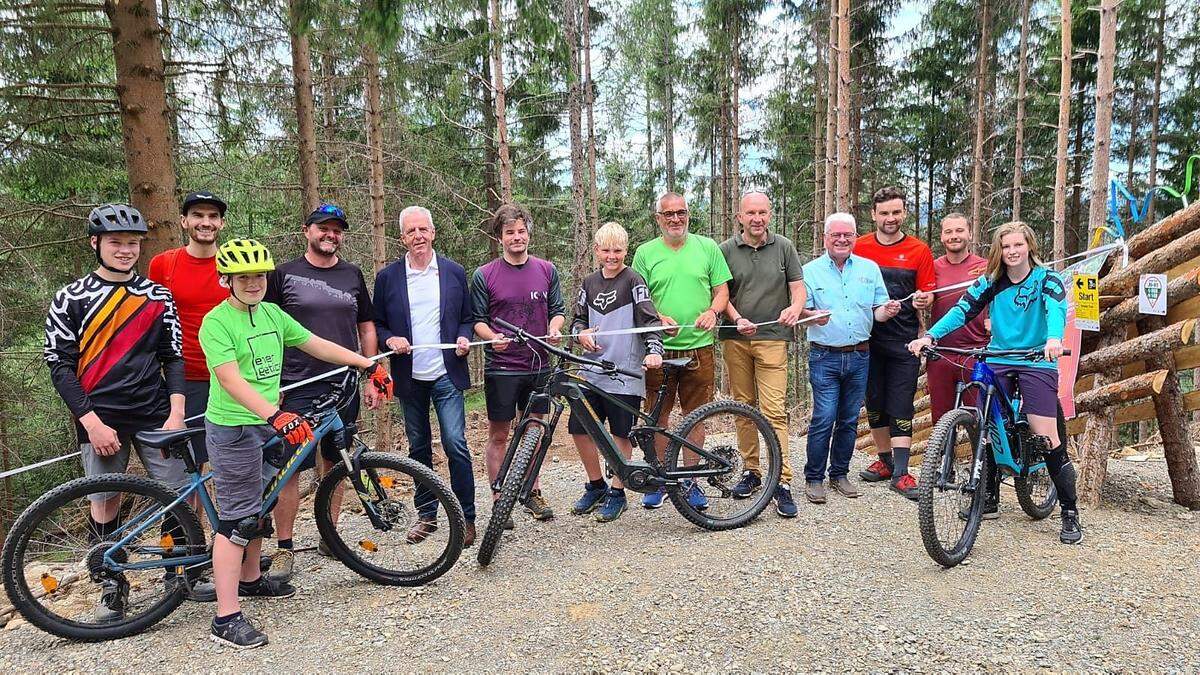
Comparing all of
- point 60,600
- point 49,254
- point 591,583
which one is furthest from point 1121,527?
point 49,254

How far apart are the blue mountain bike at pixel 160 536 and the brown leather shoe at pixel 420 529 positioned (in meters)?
0.03

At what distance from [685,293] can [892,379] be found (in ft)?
6.46

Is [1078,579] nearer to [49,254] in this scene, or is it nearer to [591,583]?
[591,583]

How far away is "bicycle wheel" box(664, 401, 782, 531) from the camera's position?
4.55m

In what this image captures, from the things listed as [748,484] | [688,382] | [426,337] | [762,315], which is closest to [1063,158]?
[762,315]

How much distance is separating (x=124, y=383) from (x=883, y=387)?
5.31 meters

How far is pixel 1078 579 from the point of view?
3.83m

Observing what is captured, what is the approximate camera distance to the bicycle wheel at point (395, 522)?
3787mm

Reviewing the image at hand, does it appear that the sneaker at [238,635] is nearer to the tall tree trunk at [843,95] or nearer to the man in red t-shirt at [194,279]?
the man in red t-shirt at [194,279]

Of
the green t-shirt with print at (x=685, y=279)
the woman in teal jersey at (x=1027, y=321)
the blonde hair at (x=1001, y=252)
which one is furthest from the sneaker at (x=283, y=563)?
the blonde hair at (x=1001, y=252)

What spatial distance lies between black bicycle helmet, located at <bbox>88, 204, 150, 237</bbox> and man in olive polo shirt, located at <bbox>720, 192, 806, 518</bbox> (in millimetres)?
3840

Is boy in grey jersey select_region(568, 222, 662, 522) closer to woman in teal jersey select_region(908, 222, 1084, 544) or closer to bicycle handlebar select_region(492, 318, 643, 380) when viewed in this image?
bicycle handlebar select_region(492, 318, 643, 380)

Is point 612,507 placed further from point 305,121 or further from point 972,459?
point 305,121

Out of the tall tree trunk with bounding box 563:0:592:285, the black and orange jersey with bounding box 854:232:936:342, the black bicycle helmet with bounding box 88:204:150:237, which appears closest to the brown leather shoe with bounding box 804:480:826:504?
the black and orange jersey with bounding box 854:232:936:342
